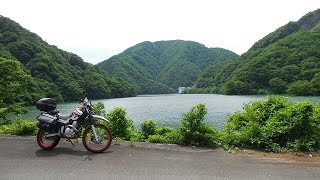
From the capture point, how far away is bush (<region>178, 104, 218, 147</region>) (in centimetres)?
789

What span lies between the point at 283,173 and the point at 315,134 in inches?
92.5

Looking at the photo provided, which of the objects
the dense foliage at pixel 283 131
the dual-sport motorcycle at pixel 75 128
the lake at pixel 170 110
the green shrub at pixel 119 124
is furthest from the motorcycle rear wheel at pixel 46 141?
the lake at pixel 170 110

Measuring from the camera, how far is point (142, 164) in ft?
21.3

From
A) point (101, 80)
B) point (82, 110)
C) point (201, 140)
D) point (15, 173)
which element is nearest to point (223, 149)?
point (201, 140)

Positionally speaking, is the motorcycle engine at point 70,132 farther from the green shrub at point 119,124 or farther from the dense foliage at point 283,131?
the dense foliage at point 283,131

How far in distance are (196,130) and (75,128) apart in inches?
116

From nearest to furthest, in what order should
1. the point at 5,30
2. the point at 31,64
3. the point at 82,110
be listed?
the point at 82,110, the point at 31,64, the point at 5,30

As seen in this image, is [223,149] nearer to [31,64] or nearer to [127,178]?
[127,178]

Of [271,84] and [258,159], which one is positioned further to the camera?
[271,84]

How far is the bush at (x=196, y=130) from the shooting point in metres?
7.89

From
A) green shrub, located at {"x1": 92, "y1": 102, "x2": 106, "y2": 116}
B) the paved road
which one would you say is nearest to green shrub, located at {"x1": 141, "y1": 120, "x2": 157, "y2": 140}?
green shrub, located at {"x1": 92, "y1": 102, "x2": 106, "y2": 116}

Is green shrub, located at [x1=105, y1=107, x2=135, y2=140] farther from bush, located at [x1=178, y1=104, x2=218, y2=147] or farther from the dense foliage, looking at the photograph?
the dense foliage

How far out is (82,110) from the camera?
25.1 feet

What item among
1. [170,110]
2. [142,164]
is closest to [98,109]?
[142,164]
